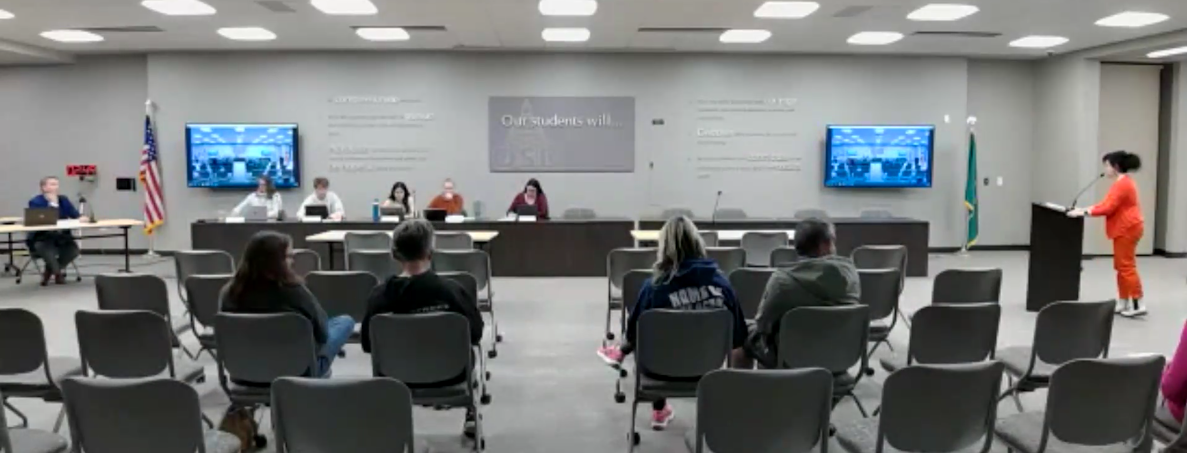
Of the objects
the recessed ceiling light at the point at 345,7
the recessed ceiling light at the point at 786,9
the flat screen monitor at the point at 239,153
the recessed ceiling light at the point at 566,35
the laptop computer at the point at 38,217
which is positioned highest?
the recessed ceiling light at the point at 566,35

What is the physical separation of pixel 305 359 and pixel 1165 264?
11922 millimetres

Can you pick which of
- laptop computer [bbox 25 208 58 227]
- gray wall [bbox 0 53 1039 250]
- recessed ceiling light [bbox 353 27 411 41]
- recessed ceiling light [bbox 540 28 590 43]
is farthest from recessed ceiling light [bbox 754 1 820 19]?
laptop computer [bbox 25 208 58 227]

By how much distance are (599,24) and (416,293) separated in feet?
21.1

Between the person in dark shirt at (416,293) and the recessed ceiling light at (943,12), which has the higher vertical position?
the recessed ceiling light at (943,12)

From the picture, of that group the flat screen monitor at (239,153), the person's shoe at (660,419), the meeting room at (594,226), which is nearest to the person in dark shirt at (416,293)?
the meeting room at (594,226)

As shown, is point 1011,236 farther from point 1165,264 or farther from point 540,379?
point 540,379

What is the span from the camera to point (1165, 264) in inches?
442

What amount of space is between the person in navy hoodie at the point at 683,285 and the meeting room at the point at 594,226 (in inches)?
0.6

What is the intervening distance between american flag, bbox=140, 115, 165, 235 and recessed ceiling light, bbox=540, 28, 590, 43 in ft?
19.2

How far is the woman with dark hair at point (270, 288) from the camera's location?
3.62 m

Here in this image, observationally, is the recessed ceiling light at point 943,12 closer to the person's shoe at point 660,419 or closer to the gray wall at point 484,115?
the gray wall at point 484,115

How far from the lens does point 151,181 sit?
11586 mm

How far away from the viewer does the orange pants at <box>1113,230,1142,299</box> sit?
7.33 metres

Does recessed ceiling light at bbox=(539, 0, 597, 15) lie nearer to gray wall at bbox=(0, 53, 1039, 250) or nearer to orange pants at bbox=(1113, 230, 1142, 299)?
gray wall at bbox=(0, 53, 1039, 250)
